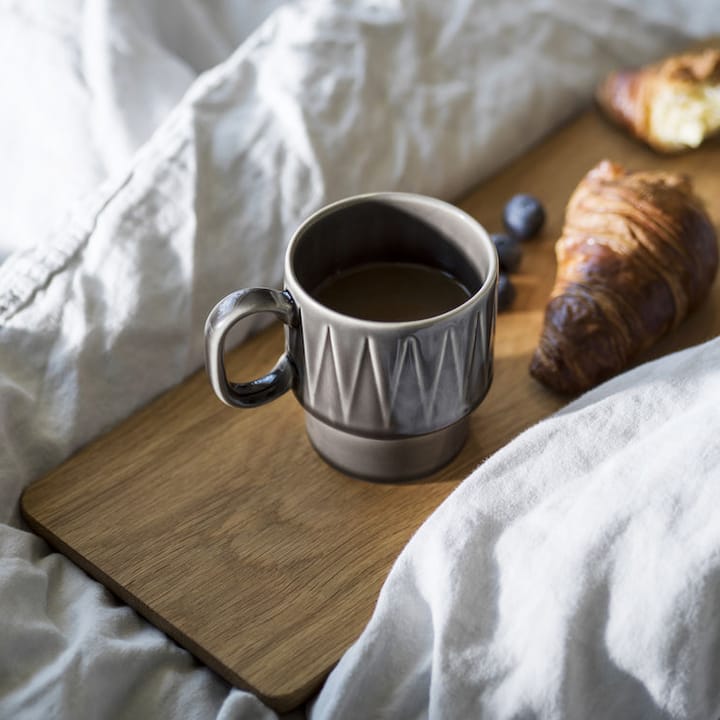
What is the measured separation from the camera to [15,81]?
42.3 inches

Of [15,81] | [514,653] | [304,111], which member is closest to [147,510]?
[514,653]

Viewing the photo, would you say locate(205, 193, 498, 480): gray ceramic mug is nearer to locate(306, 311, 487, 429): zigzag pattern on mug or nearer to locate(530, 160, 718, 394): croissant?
locate(306, 311, 487, 429): zigzag pattern on mug

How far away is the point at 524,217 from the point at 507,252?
0.05 metres

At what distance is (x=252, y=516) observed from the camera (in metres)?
0.77

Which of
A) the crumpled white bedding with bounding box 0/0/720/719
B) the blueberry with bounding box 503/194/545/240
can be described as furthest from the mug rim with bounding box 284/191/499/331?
the blueberry with bounding box 503/194/545/240

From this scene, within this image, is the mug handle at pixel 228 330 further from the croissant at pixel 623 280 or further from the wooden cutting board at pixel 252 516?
the croissant at pixel 623 280

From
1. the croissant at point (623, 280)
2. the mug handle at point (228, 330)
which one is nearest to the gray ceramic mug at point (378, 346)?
the mug handle at point (228, 330)

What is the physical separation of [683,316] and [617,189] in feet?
0.41

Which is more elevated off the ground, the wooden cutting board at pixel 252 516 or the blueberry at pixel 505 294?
the wooden cutting board at pixel 252 516

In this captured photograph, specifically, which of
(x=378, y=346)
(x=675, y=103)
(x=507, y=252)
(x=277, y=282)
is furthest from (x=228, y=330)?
(x=675, y=103)

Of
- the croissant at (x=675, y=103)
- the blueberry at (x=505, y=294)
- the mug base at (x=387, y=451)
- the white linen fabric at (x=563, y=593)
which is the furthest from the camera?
the croissant at (x=675, y=103)

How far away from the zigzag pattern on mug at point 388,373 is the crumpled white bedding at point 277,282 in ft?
0.22

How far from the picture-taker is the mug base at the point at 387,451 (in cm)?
76

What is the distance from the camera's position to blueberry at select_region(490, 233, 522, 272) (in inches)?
36.9
